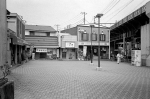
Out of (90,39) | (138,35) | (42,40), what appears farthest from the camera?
(90,39)

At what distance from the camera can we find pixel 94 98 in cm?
593

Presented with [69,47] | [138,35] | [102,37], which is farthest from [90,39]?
[138,35]

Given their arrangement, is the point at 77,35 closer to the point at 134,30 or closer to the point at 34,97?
the point at 134,30

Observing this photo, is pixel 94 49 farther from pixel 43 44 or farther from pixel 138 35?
pixel 138 35

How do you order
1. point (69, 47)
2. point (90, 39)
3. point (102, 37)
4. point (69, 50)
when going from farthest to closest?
point (102, 37), point (90, 39), point (69, 50), point (69, 47)

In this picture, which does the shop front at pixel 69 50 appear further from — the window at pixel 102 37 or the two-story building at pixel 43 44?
the window at pixel 102 37

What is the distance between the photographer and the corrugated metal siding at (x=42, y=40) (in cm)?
3397

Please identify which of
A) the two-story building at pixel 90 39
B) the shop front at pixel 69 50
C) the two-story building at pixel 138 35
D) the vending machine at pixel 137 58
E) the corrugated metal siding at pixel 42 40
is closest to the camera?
the two-story building at pixel 138 35

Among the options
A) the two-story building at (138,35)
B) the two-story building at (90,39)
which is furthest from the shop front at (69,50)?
the two-story building at (138,35)

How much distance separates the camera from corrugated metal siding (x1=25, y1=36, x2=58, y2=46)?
34.0 meters

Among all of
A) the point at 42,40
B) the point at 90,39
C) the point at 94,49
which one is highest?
the point at 90,39

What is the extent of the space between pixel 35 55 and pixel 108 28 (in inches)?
A: 736

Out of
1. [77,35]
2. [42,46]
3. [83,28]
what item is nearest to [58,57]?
[42,46]

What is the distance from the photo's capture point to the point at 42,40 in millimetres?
34344
